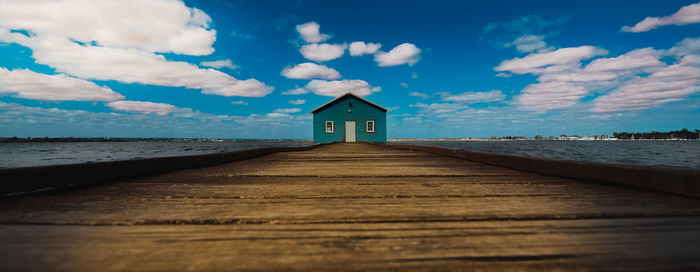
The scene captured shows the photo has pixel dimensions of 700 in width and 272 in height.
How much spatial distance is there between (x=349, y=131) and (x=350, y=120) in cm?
90

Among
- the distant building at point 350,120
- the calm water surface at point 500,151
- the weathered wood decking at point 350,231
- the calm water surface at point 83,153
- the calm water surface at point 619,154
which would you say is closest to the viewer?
the weathered wood decking at point 350,231

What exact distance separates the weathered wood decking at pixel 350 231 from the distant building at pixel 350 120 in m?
20.0

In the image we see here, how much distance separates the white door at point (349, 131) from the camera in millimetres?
21781

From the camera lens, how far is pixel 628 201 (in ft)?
4.87

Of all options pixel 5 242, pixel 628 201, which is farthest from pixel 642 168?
pixel 5 242

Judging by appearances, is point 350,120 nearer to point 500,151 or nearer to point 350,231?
point 500,151

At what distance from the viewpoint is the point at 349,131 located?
71.7ft

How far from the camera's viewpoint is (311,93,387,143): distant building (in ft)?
71.3

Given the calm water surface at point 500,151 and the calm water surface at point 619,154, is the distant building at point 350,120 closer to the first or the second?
the calm water surface at point 500,151

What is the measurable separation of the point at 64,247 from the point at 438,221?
1.34 metres

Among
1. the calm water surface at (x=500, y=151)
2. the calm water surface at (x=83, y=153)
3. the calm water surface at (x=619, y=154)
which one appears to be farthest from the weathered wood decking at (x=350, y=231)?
the calm water surface at (x=83, y=153)

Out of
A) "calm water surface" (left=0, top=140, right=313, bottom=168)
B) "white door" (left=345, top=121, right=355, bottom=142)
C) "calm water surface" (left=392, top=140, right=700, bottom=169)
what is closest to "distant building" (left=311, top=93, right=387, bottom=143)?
"white door" (left=345, top=121, right=355, bottom=142)

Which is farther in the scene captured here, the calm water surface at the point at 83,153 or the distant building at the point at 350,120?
the distant building at the point at 350,120

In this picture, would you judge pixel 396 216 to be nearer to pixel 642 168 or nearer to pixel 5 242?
pixel 5 242
